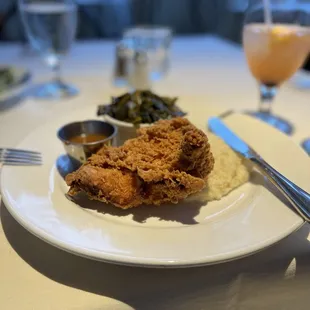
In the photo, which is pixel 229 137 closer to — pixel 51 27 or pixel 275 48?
pixel 275 48

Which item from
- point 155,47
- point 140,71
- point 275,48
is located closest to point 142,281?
point 275,48

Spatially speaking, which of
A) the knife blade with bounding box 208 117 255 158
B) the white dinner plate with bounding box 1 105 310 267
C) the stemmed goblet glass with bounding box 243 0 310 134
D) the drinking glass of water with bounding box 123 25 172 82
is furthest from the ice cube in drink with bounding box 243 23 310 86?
the drinking glass of water with bounding box 123 25 172 82

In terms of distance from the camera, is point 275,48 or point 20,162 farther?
point 275,48

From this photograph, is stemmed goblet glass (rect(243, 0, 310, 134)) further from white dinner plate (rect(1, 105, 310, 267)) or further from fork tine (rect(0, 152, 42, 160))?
fork tine (rect(0, 152, 42, 160))

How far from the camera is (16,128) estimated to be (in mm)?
1204

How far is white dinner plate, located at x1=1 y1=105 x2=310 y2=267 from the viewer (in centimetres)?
60

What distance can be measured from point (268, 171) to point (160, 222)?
257mm

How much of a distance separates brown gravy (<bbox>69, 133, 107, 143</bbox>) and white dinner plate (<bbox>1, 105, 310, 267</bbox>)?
9 centimetres

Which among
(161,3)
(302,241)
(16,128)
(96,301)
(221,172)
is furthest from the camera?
(161,3)

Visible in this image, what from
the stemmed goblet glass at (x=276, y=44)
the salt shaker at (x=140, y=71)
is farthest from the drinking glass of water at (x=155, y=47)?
the stemmed goblet glass at (x=276, y=44)

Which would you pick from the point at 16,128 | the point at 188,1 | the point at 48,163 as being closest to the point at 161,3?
the point at 188,1

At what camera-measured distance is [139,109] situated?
1073 millimetres

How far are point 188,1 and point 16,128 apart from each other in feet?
7.43

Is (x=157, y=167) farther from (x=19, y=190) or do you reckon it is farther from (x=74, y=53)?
(x=74, y=53)
